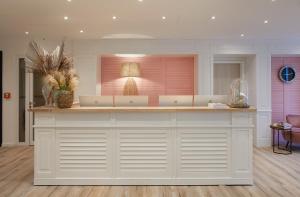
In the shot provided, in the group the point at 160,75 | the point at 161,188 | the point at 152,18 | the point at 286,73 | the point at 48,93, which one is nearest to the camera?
the point at 161,188

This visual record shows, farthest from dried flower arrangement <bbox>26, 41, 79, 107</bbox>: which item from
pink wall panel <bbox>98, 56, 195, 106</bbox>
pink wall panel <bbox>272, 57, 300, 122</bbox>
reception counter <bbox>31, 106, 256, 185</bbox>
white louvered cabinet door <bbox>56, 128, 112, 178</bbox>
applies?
pink wall panel <bbox>272, 57, 300, 122</bbox>

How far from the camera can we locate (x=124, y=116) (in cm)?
355

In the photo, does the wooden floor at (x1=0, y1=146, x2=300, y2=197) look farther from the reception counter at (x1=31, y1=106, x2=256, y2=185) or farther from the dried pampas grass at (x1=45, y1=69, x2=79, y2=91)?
the dried pampas grass at (x1=45, y1=69, x2=79, y2=91)

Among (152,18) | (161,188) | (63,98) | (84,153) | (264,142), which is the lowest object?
(161,188)

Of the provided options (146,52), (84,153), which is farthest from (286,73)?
(84,153)

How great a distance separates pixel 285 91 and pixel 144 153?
4.87m

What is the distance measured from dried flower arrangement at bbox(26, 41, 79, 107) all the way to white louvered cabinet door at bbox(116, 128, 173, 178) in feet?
3.29

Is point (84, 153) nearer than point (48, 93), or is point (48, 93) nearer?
point (84, 153)

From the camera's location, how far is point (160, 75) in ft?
22.6

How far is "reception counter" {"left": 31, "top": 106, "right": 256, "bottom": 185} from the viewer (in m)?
3.54

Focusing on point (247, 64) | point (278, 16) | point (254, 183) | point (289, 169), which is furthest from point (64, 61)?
point (247, 64)

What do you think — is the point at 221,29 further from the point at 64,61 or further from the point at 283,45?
the point at 64,61

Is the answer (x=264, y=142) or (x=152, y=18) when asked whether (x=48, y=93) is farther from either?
(x=264, y=142)

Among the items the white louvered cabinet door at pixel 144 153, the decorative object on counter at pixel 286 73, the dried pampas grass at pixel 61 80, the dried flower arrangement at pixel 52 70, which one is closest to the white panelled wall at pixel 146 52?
the decorative object on counter at pixel 286 73
